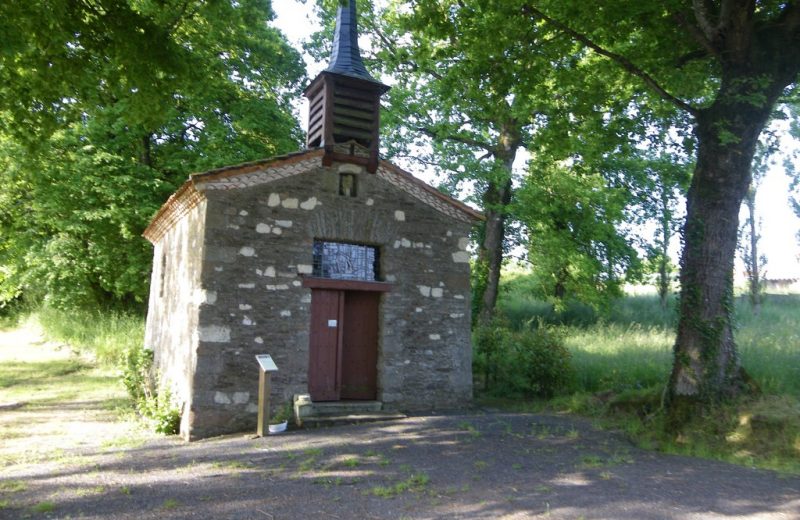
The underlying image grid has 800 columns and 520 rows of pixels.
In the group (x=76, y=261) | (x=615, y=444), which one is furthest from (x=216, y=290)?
(x=76, y=261)

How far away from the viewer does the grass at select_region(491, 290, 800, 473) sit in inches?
303

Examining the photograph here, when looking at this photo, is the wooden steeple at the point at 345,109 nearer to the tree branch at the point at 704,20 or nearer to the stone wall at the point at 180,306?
the stone wall at the point at 180,306

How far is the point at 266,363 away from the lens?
899 centimetres

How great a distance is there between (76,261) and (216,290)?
1202cm

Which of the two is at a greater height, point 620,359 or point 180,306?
point 180,306

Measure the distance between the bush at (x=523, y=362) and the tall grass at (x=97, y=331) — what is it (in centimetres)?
901

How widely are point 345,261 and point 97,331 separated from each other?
11554 millimetres

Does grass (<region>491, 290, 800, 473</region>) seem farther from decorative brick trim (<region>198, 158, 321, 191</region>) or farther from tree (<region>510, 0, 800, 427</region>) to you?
decorative brick trim (<region>198, 158, 321, 191</region>)

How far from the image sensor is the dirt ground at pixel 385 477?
5.37 metres

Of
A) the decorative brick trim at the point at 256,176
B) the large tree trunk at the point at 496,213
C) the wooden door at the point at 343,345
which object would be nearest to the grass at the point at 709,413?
the large tree trunk at the point at 496,213

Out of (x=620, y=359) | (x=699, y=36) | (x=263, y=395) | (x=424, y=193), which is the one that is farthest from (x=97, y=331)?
(x=699, y=36)

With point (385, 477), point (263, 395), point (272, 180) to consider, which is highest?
point (272, 180)

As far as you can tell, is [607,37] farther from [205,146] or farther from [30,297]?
[30,297]

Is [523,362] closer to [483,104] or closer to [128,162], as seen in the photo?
[483,104]
